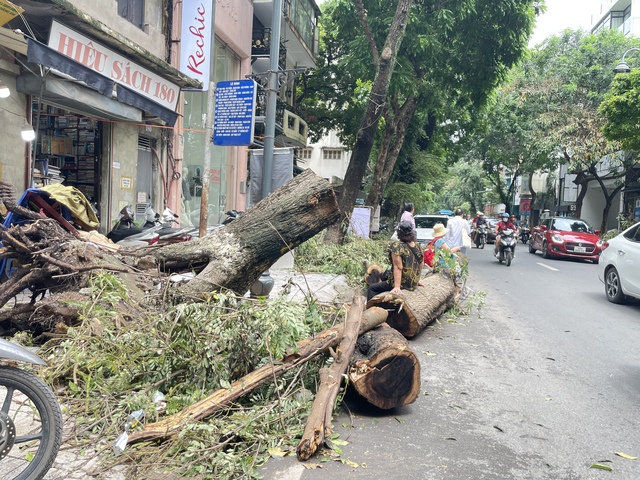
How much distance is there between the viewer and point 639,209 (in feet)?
97.8

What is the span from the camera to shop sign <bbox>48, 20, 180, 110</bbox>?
344 inches

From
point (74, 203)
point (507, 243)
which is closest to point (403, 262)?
point (74, 203)

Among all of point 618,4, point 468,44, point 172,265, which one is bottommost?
point 172,265

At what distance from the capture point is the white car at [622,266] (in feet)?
30.1

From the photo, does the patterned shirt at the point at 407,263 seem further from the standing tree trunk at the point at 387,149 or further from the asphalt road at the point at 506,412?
the standing tree trunk at the point at 387,149

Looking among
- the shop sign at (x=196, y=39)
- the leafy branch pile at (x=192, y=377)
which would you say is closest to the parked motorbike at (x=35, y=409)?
Answer: the leafy branch pile at (x=192, y=377)

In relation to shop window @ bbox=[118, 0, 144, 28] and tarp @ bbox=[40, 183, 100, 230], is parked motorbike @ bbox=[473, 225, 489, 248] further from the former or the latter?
tarp @ bbox=[40, 183, 100, 230]

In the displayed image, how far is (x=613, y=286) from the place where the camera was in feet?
33.0

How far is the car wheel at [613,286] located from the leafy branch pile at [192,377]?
769 cm

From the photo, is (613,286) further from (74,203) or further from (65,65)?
(65,65)

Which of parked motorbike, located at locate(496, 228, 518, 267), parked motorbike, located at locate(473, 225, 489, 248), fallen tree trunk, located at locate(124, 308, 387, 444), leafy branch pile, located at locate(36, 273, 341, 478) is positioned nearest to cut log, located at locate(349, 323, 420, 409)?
fallen tree trunk, located at locate(124, 308, 387, 444)

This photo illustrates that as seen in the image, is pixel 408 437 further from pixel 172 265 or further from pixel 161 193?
pixel 161 193

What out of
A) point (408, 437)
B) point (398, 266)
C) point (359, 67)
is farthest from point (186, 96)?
point (408, 437)

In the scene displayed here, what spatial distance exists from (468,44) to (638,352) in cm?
1387
